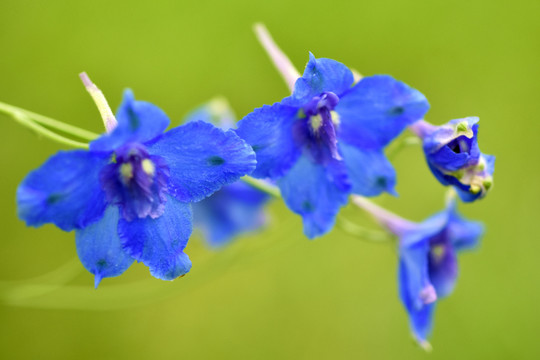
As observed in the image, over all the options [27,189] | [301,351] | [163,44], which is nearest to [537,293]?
[301,351]

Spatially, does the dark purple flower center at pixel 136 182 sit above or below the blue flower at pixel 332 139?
above

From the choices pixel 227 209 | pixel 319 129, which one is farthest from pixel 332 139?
pixel 227 209

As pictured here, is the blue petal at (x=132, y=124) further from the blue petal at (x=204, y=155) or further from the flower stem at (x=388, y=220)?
the flower stem at (x=388, y=220)

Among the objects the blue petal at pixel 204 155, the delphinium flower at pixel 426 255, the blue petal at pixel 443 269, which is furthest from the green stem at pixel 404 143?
the blue petal at pixel 204 155

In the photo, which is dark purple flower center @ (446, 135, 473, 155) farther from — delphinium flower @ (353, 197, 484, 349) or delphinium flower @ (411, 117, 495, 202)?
delphinium flower @ (353, 197, 484, 349)

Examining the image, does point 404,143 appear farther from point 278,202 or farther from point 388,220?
point 278,202

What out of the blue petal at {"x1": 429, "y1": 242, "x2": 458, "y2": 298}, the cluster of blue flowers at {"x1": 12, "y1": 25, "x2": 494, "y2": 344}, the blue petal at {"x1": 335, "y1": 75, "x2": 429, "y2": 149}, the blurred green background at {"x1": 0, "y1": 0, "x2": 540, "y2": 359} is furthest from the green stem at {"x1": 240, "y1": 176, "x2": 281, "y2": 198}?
the blurred green background at {"x1": 0, "y1": 0, "x2": 540, "y2": 359}

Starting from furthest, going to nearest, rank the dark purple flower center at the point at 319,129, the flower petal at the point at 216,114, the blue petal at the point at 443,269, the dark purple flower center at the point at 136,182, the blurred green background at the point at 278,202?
1. the blurred green background at the point at 278,202
2. the flower petal at the point at 216,114
3. the blue petal at the point at 443,269
4. the dark purple flower center at the point at 319,129
5. the dark purple flower center at the point at 136,182
